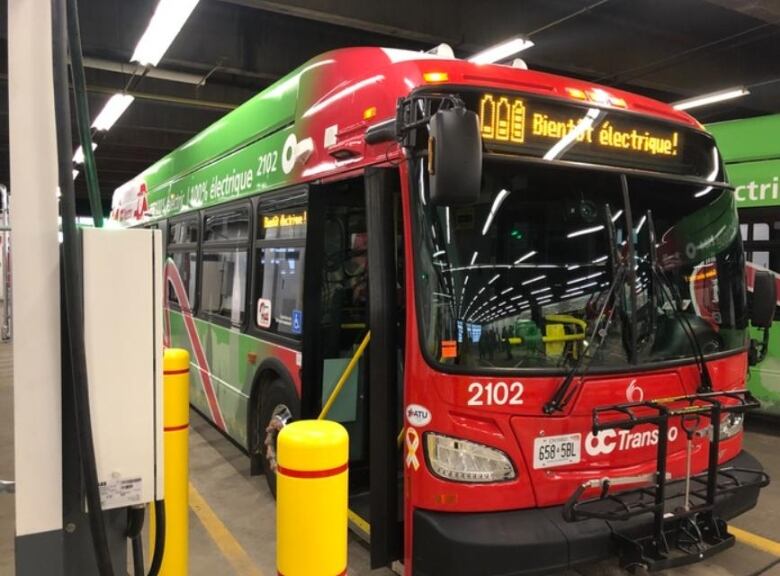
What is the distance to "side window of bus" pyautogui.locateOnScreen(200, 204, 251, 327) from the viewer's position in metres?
5.09

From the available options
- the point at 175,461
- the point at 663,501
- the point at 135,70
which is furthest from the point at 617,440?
the point at 135,70

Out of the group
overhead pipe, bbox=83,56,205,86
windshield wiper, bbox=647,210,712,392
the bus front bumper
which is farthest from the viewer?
overhead pipe, bbox=83,56,205,86

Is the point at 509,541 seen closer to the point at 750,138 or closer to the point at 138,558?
the point at 138,558

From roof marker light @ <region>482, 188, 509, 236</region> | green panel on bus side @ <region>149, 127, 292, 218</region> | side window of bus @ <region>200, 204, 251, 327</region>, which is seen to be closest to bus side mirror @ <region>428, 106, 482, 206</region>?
roof marker light @ <region>482, 188, 509, 236</region>

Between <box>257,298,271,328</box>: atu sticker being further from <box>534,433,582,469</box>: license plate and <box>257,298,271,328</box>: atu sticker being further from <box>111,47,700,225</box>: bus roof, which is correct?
<box>534,433,582,469</box>: license plate

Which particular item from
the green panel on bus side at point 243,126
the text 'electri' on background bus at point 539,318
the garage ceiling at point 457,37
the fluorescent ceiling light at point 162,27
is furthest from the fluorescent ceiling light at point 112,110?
the text 'electri' on background bus at point 539,318

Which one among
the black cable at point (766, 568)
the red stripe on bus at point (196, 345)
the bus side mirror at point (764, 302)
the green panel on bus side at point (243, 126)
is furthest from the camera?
the red stripe on bus at point (196, 345)

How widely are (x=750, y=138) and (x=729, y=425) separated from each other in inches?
166

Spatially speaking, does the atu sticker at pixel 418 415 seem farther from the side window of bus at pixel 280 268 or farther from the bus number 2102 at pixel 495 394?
the side window of bus at pixel 280 268

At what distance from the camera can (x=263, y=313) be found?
4699mm

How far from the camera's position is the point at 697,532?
9.71 ft

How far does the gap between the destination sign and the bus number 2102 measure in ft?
3.50

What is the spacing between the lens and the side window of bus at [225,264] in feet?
16.7

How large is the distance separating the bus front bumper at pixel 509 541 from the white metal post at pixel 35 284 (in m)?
1.59
